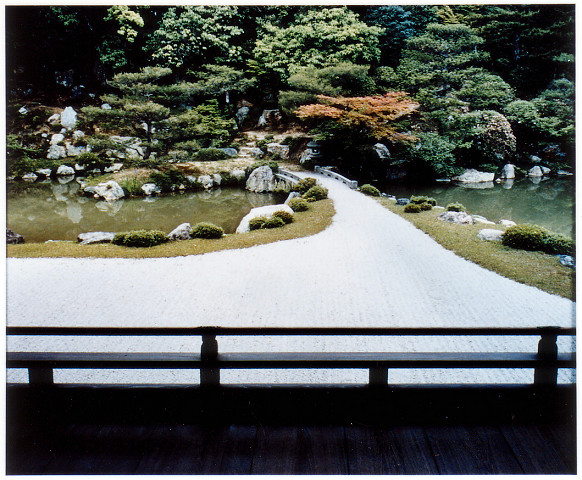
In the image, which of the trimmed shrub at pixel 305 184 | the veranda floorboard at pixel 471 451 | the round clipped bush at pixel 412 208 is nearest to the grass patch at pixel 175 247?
the round clipped bush at pixel 412 208

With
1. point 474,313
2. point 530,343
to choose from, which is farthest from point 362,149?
point 530,343

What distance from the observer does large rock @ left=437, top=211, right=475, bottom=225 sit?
25.2ft

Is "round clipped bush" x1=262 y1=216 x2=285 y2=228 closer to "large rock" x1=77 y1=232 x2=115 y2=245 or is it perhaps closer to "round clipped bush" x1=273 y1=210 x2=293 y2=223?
"round clipped bush" x1=273 y1=210 x2=293 y2=223

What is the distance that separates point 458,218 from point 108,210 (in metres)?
6.80

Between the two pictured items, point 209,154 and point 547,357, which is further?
point 209,154

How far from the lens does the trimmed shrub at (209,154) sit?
9680mm

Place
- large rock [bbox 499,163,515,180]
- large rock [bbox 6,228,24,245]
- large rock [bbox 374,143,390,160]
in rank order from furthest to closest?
large rock [bbox 499,163,515,180] → large rock [bbox 374,143,390,160] → large rock [bbox 6,228,24,245]

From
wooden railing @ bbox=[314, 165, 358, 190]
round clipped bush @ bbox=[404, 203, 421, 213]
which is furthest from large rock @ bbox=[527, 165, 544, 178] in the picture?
wooden railing @ bbox=[314, 165, 358, 190]

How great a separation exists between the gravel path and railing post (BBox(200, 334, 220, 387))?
1504mm

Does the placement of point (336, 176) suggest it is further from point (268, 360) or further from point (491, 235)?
point (268, 360)

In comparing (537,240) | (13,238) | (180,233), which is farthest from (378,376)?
(13,238)

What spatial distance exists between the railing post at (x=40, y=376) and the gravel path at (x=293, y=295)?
4.76ft

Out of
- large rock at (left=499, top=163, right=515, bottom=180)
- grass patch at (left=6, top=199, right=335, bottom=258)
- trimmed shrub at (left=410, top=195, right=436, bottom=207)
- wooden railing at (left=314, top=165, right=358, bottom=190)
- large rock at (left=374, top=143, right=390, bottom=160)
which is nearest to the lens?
grass patch at (left=6, top=199, right=335, bottom=258)

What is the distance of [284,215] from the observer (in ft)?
25.4
